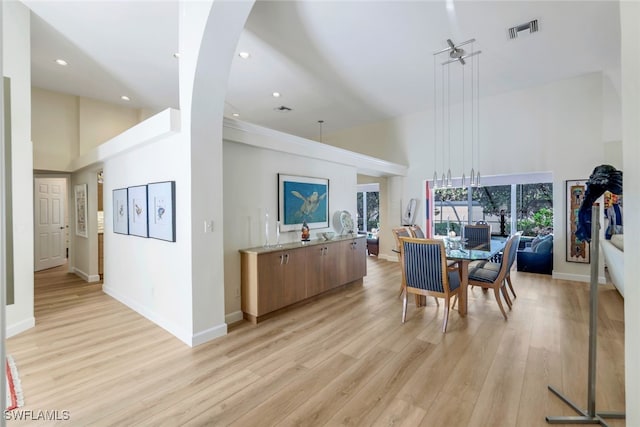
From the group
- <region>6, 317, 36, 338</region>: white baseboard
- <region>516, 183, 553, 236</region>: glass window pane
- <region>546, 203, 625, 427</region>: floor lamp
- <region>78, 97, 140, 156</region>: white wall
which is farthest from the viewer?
<region>516, 183, 553, 236</region>: glass window pane

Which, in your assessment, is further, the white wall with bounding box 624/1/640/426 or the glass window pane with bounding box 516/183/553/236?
the glass window pane with bounding box 516/183/553/236

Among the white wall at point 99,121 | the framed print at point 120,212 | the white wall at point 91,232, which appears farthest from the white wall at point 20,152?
the white wall at point 99,121

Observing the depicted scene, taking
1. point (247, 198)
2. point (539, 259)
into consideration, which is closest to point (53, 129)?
point (247, 198)

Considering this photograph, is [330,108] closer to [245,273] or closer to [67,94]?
[245,273]

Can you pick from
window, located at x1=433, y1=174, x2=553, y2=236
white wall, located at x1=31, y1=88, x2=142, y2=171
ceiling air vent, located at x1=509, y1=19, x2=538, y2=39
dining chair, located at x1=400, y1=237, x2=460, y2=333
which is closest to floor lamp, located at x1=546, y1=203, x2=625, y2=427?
dining chair, located at x1=400, y1=237, x2=460, y2=333

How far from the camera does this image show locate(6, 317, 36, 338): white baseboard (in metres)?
3.14

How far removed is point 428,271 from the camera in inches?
130

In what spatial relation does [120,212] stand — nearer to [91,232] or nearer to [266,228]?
[91,232]

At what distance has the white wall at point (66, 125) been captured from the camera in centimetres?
536

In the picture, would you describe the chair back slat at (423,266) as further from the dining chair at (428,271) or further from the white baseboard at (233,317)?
the white baseboard at (233,317)

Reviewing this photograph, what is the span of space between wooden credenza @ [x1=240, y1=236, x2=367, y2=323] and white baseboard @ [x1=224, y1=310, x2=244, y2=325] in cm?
6

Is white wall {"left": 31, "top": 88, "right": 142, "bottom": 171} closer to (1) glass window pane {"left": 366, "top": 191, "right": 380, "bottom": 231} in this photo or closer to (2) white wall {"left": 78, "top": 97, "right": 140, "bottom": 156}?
(2) white wall {"left": 78, "top": 97, "right": 140, "bottom": 156}

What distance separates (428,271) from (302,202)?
2.08 meters

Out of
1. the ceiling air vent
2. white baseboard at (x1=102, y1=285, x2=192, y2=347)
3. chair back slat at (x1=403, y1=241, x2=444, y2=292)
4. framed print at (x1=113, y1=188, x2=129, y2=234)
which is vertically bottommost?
white baseboard at (x1=102, y1=285, x2=192, y2=347)
